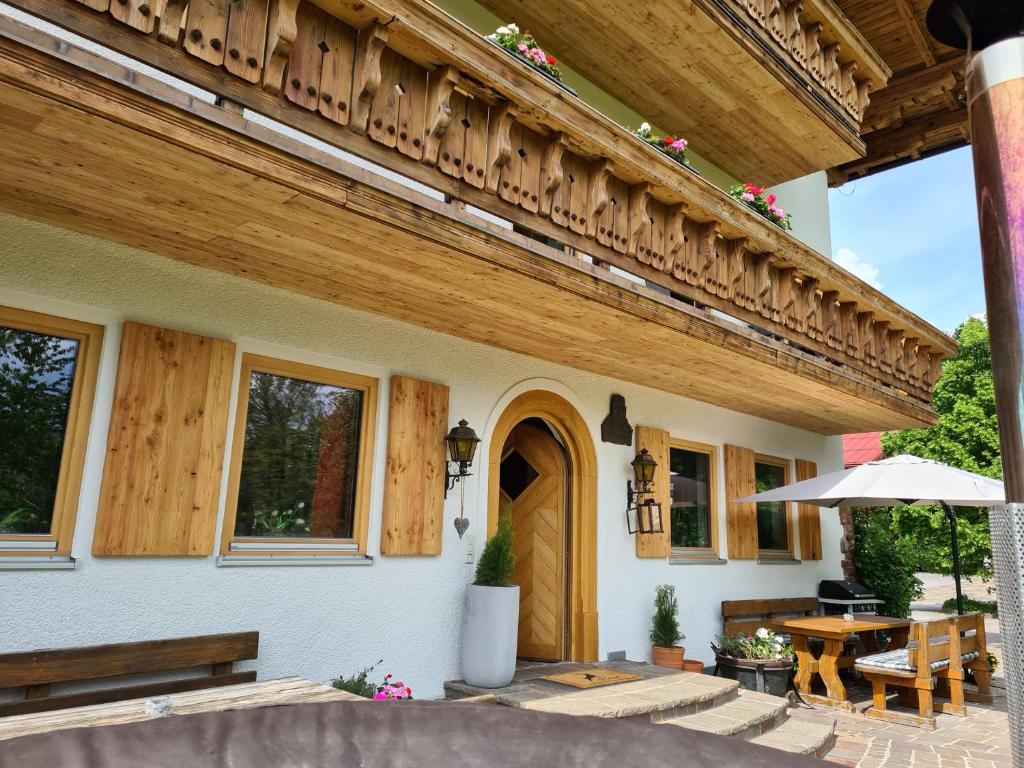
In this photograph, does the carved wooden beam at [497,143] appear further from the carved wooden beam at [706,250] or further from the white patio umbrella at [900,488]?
the white patio umbrella at [900,488]

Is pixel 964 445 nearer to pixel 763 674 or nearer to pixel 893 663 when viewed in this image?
pixel 893 663

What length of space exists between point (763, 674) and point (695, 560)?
4.71 feet

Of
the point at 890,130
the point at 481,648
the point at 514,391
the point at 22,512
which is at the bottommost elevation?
the point at 481,648

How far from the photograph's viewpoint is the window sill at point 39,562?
13.2ft

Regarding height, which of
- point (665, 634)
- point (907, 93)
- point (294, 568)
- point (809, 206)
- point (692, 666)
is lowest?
point (692, 666)

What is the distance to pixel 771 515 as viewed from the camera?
10.7 metres

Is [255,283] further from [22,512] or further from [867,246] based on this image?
[867,246]

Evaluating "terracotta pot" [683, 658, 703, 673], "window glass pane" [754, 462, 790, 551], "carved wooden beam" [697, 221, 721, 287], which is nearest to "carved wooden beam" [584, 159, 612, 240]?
"carved wooden beam" [697, 221, 721, 287]

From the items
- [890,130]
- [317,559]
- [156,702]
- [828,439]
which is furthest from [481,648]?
[890,130]

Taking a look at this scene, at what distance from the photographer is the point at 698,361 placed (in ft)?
23.2

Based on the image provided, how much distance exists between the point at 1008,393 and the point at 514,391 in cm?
596

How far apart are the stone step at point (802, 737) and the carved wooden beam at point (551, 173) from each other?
170 inches

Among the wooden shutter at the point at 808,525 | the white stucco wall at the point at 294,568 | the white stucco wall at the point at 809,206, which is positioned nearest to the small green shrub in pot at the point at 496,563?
the white stucco wall at the point at 294,568

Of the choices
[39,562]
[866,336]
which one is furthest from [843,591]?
[39,562]
